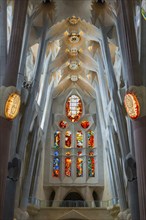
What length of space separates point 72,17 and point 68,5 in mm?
1520

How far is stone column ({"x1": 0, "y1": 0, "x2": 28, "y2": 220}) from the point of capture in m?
12.2

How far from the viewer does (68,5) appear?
2073 centimetres

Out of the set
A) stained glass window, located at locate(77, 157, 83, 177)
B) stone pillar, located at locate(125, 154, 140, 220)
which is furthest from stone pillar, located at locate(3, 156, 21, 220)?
stained glass window, located at locate(77, 157, 83, 177)

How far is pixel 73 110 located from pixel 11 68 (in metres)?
14.6

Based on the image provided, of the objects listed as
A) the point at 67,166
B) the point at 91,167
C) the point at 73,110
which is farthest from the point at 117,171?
the point at 73,110

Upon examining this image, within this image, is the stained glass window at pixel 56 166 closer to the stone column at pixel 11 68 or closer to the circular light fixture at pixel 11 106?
the stone column at pixel 11 68

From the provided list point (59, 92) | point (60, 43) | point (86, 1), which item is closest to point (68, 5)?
point (86, 1)

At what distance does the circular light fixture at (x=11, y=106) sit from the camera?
12898 millimetres

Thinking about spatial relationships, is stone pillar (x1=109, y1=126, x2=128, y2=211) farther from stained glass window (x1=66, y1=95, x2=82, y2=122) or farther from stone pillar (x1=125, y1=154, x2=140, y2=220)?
stained glass window (x1=66, y1=95, x2=82, y2=122)

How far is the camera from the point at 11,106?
13.0m

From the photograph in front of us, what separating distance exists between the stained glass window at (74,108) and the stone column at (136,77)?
13.1 m

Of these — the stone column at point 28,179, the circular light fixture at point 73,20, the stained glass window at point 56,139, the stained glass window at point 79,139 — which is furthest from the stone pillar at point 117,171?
the circular light fixture at point 73,20

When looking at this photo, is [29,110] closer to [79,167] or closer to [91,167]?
[79,167]

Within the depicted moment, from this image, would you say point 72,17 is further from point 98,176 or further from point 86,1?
point 98,176
